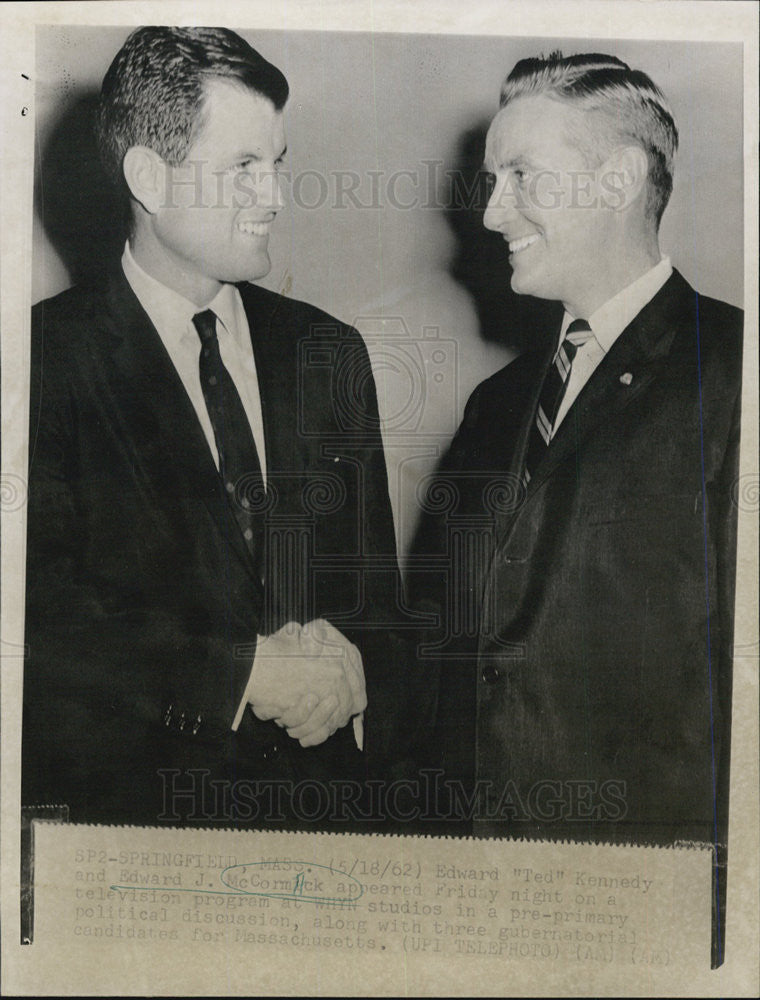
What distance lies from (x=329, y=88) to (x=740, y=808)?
2.01m

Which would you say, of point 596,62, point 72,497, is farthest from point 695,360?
point 72,497

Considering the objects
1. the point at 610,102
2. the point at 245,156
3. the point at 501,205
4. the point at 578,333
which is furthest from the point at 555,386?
the point at 245,156

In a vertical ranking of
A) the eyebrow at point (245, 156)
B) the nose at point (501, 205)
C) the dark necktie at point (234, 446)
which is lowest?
the dark necktie at point (234, 446)

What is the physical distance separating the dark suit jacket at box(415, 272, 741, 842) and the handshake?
24cm

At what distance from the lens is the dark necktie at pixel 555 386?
2.29 meters

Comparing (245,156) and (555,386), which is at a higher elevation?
(245,156)

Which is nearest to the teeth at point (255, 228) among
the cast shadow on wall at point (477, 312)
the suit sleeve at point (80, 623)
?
the cast shadow on wall at point (477, 312)

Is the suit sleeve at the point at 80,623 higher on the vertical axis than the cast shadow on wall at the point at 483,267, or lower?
lower

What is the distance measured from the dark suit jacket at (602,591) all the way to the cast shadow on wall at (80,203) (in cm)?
97

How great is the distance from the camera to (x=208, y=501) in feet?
7.47
